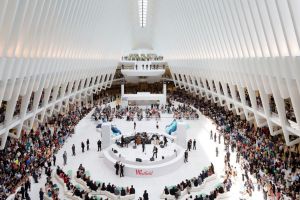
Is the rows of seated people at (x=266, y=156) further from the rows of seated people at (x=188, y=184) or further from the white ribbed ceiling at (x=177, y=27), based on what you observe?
the white ribbed ceiling at (x=177, y=27)

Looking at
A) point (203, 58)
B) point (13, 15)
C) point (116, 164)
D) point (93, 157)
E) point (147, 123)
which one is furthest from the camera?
point (147, 123)

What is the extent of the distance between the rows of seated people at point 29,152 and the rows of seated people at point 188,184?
19.7 ft

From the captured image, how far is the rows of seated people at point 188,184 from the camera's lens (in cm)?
1362

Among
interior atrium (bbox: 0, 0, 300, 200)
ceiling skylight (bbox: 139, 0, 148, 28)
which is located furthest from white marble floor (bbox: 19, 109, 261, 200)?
ceiling skylight (bbox: 139, 0, 148, 28)

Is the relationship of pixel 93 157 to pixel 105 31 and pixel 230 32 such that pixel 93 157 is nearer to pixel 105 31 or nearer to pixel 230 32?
pixel 230 32

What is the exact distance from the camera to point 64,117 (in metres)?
26.9

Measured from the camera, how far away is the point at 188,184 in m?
14.3

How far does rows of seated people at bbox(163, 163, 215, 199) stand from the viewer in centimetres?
1362

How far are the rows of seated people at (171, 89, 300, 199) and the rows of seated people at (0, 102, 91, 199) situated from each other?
9883 millimetres

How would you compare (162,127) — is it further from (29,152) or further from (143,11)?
(143,11)

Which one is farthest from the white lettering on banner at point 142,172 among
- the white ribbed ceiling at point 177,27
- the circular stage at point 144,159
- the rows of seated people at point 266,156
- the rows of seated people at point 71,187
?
the white ribbed ceiling at point 177,27

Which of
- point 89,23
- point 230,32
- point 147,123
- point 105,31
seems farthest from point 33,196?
point 105,31

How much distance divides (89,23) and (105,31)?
5.61 meters

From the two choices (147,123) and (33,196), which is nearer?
(33,196)
